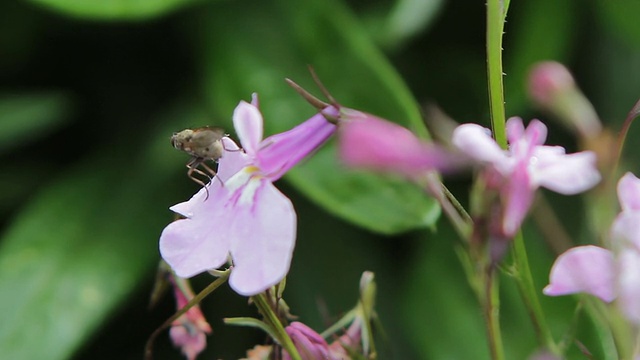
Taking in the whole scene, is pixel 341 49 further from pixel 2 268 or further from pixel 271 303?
pixel 271 303

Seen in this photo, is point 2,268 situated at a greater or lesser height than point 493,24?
lesser

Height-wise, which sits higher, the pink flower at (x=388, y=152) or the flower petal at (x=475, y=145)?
the pink flower at (x=388, y=152)

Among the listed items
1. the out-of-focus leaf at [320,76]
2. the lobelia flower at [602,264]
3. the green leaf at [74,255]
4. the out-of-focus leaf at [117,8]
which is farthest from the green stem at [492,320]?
the out-of-focus leaf at [117,8]

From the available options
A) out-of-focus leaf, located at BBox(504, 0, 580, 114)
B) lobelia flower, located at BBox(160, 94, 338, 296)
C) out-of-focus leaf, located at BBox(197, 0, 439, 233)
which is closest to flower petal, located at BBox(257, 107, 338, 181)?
lobelia flower, located at BBox(160, 94, 338, 296)

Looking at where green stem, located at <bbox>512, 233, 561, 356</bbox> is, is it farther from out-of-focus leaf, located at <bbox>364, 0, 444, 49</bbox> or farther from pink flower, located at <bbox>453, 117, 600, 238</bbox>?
out-of-focus leaf, located at <bbox>364, 0, 444, 49</bbox>

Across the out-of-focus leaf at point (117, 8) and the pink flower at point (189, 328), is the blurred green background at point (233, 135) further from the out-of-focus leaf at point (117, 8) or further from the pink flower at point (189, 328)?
the pink flower at point (189, 328)

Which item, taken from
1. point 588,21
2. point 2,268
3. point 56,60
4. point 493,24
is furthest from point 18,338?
point 588,21
